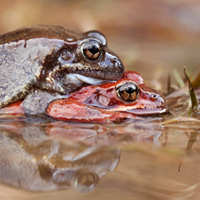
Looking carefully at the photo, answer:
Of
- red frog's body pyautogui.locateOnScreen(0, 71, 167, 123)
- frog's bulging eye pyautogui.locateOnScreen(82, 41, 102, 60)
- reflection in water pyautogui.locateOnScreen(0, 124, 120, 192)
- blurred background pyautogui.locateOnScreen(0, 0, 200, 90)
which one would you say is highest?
blurred background pyautogui.locateOnScreen(0, 0, 200, 90)

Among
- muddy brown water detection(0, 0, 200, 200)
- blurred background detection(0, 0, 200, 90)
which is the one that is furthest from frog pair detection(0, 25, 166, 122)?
blurred background detection(0, 0, 200, 90)

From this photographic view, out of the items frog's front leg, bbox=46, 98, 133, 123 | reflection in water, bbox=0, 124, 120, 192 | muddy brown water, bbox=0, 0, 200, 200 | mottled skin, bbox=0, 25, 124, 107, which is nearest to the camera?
muddy brown water, bbox=0, 0, 200, 200

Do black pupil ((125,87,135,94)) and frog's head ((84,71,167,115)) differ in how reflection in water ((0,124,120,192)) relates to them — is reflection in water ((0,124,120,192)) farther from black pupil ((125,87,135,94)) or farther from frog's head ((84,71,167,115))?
black pupil ((125,87,135,94))

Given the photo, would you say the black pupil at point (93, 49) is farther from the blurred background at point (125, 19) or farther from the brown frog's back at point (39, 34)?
the blurred background at point (125, 19)

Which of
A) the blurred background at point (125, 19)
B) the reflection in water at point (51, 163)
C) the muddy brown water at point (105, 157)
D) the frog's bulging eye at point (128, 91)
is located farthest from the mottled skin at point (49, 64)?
the blurred background at point (125, 19)

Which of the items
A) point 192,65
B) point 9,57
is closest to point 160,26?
point 192,65

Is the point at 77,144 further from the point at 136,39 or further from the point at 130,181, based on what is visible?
the point at 136,39

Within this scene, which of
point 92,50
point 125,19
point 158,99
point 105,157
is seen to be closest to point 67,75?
point 92,50
